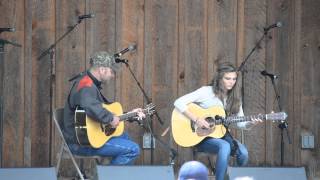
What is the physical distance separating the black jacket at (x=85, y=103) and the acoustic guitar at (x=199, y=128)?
2.38ft

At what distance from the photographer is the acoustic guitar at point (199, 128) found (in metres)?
7.82

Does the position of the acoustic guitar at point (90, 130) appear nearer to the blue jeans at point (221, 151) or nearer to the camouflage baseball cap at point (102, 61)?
the camouflage baseball cap at point (102, 61)

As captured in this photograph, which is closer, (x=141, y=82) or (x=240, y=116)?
(x=240, y=116)

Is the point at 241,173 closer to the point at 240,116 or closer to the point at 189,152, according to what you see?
the point at 240,116

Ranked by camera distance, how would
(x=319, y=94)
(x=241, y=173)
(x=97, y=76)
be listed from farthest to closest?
1. (x=319, y=94)
2. (x=97, y=76)
3. (x=241, y=173)

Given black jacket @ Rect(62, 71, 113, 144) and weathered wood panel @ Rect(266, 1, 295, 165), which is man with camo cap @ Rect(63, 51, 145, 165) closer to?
black jacket @ Rect(62, 71, 113, 144)

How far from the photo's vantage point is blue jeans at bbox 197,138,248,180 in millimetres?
7660

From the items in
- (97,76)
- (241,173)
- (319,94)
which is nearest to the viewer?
(241,173)

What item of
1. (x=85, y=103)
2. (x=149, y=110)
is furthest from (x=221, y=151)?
(x=85, y=103)

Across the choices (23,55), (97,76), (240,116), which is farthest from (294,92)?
(23,55)

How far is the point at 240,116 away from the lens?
785 centimetres

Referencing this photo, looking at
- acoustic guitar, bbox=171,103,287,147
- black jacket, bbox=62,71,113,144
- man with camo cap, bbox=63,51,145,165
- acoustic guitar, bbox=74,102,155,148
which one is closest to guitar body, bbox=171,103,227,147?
acoustic guitar, bbox=171,103,287,147

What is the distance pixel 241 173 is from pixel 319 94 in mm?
2523

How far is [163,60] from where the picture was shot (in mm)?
8836
